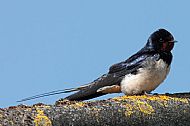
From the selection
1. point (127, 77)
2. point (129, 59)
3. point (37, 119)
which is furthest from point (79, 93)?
point (37, 119)

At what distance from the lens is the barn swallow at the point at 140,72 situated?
155 inches

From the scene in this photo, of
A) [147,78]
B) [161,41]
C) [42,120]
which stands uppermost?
[161,41]

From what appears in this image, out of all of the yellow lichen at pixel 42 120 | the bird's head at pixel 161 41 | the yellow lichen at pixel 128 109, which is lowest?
the yellow lichen at pixel 42 120

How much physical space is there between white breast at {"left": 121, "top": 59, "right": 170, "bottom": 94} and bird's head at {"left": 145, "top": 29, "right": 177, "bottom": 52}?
0.83ft

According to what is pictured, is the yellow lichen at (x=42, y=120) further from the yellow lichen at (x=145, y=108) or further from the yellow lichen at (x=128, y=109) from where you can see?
the yellow lichen at (x=145, y=108)

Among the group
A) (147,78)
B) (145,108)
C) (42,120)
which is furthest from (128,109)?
(147,78)

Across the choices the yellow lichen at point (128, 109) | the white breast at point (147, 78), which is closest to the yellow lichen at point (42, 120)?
the yellow lichen at point (128, 109)

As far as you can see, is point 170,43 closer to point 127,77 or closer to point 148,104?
point 127,77

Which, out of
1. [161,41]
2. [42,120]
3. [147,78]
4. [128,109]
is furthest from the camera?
[161,41]

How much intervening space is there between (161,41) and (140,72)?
0.45 m

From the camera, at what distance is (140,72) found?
13.5ft

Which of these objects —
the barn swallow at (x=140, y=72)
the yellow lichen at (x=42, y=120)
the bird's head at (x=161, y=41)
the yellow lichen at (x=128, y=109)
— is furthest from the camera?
the bird's head at (x=161, y=41)

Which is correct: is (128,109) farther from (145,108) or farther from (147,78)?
(147,78)

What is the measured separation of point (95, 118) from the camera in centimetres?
191
